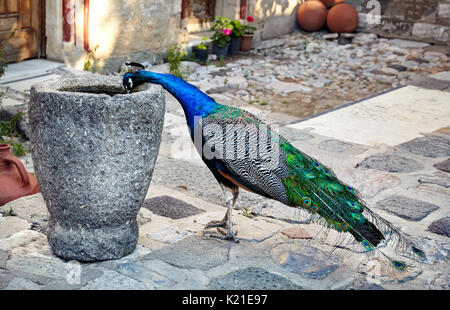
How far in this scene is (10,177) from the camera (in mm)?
4754

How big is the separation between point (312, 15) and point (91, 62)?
5215mm

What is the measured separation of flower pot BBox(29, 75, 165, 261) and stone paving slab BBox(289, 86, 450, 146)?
10.5 ft

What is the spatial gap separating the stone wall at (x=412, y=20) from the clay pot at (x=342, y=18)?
370 mm

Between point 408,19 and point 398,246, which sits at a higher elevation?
point 408,19

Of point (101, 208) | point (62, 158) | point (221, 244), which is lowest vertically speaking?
point (221, 244)

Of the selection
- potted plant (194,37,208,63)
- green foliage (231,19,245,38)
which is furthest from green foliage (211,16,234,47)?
potted plant (194,37,208,63)

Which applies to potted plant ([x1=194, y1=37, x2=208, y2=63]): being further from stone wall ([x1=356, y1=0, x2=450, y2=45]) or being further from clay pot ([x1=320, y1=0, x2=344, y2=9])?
stone wall ([x1=356, y1=0, x2=450, y2=45])

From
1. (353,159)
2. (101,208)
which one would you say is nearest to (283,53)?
(353,159)

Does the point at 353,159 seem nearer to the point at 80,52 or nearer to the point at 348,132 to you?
the point at 348,132

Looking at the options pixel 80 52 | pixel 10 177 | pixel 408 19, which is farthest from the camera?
pixel 408 19

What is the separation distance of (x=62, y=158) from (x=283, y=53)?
745 centimetres

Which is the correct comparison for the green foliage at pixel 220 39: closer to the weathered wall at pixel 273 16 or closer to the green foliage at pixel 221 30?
the green foliage at pixel 221 30

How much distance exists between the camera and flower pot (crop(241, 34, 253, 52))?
10.2 meters

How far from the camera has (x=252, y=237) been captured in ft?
13.4
